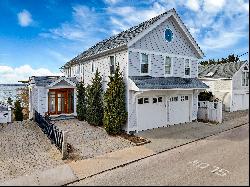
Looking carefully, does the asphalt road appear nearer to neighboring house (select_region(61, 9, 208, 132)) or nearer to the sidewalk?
the sidewalk

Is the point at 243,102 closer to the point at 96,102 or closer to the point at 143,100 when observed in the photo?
the point at 143,100

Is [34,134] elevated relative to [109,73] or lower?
lower

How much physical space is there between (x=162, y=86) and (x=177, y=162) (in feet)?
21.3

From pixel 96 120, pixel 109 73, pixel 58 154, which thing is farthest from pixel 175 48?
pixel 58 154

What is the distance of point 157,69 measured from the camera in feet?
56.2

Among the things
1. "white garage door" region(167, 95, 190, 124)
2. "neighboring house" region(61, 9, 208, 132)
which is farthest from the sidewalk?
"neighboring house" region(61, 9, 208, 132)

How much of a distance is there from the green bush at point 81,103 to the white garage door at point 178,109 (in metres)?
7.70

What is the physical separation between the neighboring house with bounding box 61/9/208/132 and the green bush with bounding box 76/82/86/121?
2.29 metres

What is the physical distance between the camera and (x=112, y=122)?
15.2m

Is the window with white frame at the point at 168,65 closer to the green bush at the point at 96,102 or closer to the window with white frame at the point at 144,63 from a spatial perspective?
the window with white frame at the point at 144,63

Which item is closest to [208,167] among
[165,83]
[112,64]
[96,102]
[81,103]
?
[165,83]

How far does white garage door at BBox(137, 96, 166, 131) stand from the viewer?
1609cm

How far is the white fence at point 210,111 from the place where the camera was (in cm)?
1891

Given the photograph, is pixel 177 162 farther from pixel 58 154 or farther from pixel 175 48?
pixel 175 48
